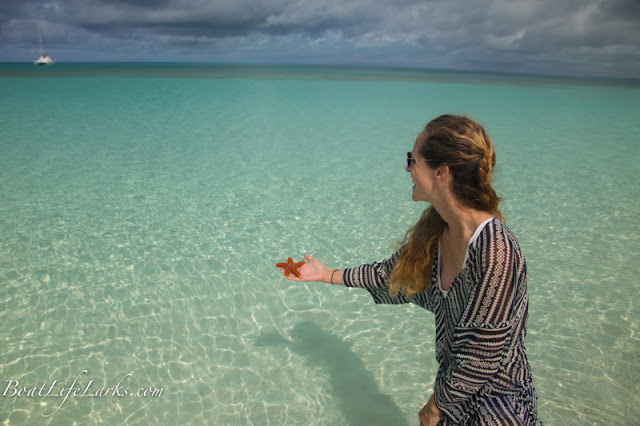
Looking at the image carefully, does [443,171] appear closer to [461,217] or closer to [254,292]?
[461,217]

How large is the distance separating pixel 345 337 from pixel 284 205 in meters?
3.47

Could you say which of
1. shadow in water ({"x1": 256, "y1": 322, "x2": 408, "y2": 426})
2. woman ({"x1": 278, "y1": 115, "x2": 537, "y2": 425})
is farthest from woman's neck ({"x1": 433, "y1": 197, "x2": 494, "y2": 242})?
shadow in water ({"x1": 256, "y1": 322, "x2": 408, "y2": 426})

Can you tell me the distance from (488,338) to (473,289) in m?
0.17

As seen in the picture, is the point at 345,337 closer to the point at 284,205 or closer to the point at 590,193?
the point at 284,205

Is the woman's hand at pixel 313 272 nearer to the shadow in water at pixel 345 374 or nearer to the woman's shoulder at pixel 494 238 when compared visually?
the woman's shoulder at pixel 494 238

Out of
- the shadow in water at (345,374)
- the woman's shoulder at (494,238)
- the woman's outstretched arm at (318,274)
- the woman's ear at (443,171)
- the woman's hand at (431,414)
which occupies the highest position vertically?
the woman's ear at (443,171)

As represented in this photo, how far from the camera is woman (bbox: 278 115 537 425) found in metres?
1.34

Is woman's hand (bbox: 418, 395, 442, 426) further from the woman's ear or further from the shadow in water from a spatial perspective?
the shadow in water

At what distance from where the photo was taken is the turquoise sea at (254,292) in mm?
3385

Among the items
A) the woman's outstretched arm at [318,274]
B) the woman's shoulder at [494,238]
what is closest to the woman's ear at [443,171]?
the woman's shoulder at [494,238]

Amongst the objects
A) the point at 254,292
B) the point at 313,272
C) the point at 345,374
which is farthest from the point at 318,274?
the point at 254,292

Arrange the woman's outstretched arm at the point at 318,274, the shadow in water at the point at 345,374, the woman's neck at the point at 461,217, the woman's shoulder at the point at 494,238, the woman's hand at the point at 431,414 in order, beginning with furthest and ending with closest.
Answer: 1. the shadow in water at the point at 345,374
2. the woman's outstretched arm at the point at 318,274
3. the woman's hand at the point at 431,414
4. the woman's neck at the point at 461,217
5. the woman's shoulder at the point at 494,238

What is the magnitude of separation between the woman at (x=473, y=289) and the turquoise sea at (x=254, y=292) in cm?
200

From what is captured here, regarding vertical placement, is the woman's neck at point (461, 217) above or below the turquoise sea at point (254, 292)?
above
